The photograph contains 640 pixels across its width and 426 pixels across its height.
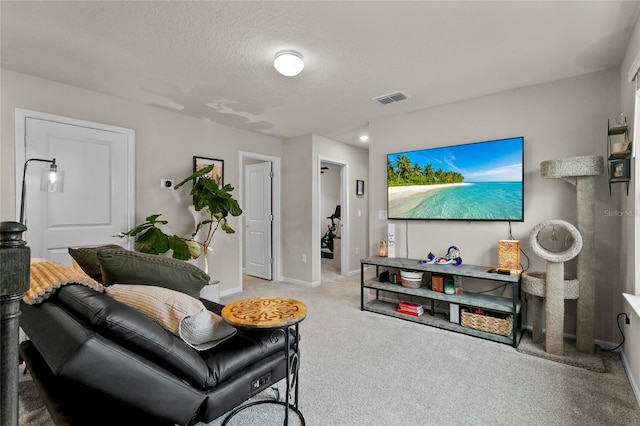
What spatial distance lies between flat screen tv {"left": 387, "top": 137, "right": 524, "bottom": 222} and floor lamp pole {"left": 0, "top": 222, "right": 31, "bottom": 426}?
3.46 meters

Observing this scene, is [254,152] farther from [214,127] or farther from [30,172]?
[30,172]

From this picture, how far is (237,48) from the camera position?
2.34 m

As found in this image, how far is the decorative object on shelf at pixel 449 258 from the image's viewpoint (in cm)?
329

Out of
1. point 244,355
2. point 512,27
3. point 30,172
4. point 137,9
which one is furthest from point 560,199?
point 30,172

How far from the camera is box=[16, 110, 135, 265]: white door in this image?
281cm

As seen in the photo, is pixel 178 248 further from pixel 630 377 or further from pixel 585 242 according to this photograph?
pixel 630 377

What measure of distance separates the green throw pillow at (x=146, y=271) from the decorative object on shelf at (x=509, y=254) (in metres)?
2.75

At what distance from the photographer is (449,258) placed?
3.36 m

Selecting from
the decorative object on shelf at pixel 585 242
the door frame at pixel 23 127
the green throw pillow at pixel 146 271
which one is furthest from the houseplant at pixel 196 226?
the decorative object on shelf at pixel 585 242

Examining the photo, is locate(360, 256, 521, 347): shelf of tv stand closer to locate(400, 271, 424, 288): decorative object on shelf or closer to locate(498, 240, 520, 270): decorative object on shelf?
locate(400, 271, 424, 288): decorative object on shelf

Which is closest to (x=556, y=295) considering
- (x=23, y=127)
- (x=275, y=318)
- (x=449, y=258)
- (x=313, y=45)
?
(x=449, y=258)

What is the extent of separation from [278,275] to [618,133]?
14.4 ft

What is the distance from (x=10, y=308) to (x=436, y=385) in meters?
2.28

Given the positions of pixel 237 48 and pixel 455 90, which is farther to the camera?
pixel 455 90
